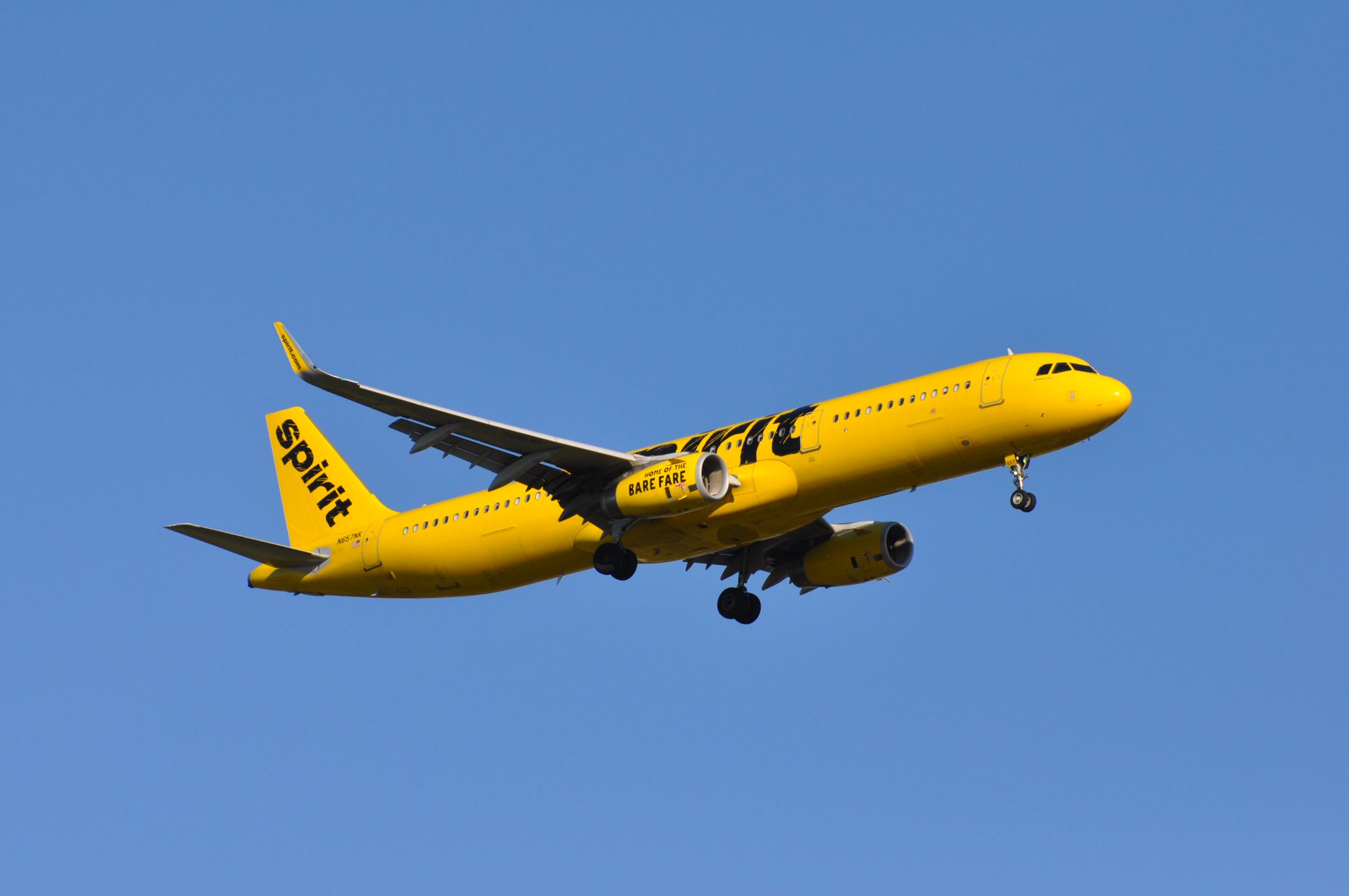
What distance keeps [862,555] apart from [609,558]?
26.2ft

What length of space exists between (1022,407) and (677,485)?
332 inches

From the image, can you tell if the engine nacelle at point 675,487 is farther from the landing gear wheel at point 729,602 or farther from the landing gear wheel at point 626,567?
the landing gear wheel at point 729,602

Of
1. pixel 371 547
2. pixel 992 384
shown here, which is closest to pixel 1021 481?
pixel 992 384

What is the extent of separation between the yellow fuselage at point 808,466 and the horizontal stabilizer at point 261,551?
3.25 metres

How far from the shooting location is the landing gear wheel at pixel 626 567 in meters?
43.4

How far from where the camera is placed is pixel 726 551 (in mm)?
48969

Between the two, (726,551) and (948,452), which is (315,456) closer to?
(726,551)

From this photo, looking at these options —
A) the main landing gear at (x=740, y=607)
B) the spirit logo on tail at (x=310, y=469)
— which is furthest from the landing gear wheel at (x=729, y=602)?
the spirit logo on tail at (x=310, y=469)

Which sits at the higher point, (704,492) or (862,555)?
(862,555)

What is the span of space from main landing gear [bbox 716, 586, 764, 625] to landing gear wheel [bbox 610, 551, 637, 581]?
20.2 feet

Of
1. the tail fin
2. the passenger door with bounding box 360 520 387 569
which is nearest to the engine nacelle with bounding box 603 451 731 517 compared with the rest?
the passenger door with bounding box 360 520 387 569

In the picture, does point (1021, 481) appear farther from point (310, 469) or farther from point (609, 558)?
point (310, 469)

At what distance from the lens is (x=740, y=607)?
161 ft

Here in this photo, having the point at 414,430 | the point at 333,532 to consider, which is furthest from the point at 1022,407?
the point at 333,532
